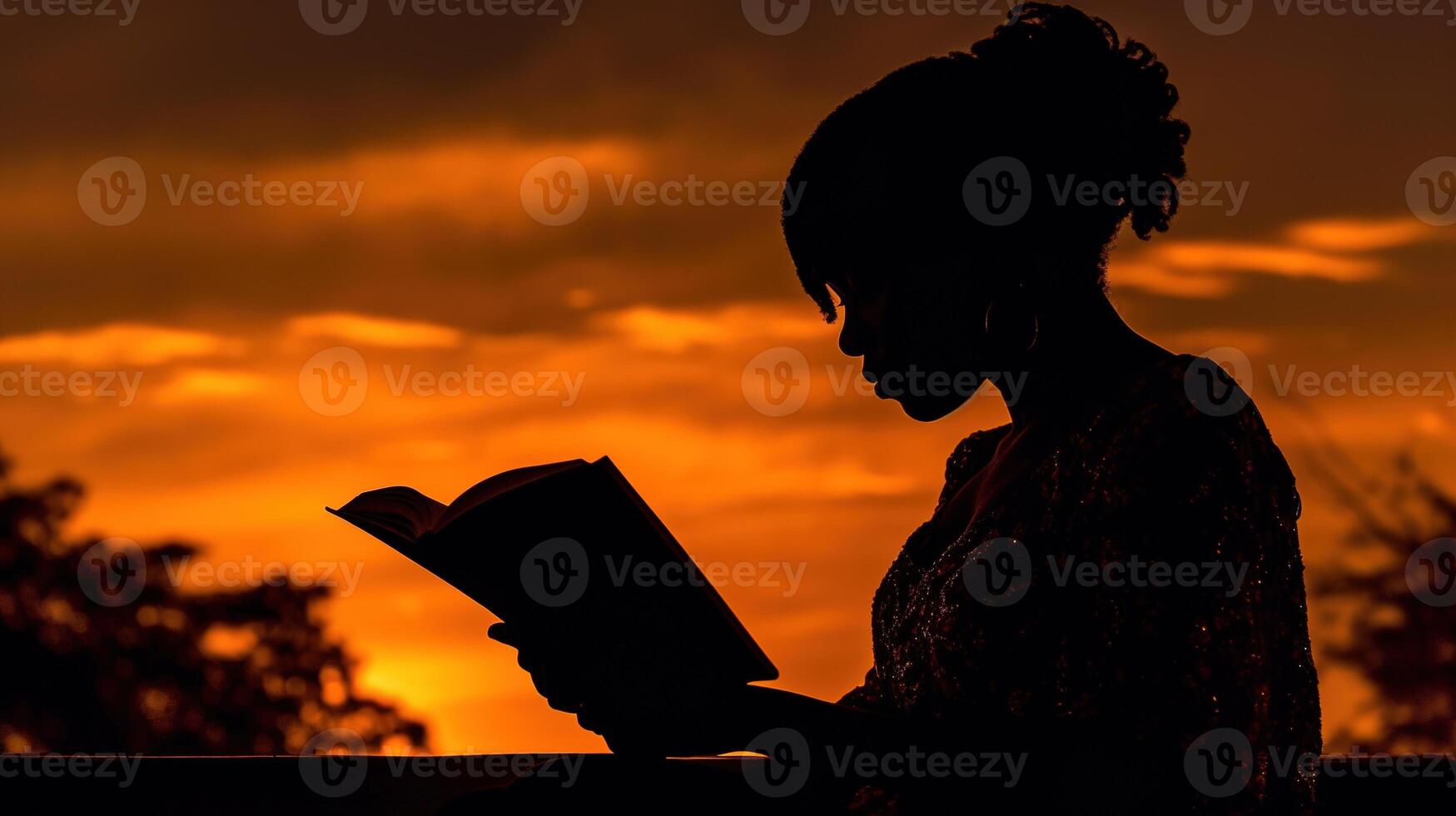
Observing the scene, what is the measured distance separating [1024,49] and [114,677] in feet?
24.1

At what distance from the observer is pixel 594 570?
1.38 metres

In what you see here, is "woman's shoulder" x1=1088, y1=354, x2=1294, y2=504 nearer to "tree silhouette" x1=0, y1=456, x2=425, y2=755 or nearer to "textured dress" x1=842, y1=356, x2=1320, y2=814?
"textured dress" x1=842, y1=356, x2=1320, y2=814

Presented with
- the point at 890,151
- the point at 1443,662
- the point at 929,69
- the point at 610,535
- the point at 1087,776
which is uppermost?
the point at 1443,662

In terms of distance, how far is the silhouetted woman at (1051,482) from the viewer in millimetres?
1473

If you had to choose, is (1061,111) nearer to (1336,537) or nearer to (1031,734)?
(1031,734)

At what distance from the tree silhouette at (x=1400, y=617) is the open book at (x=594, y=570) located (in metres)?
4.54

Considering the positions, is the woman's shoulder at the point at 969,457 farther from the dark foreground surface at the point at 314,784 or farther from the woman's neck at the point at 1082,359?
the dark foreground surface at the point at 314,784

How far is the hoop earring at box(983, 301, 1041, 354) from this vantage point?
1.74m

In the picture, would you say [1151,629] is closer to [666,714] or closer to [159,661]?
[666,714]

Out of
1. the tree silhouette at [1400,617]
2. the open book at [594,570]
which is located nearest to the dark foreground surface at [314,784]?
the open book at [594,570]

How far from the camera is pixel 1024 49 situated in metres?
1.76

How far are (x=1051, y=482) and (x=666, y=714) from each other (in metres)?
0.55

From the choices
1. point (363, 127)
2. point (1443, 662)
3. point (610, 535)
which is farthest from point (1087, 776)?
point (1443, 662)

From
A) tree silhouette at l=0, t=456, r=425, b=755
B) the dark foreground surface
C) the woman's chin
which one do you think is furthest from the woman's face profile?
tree silhouette at l=0, t=456, r=425, b=755
